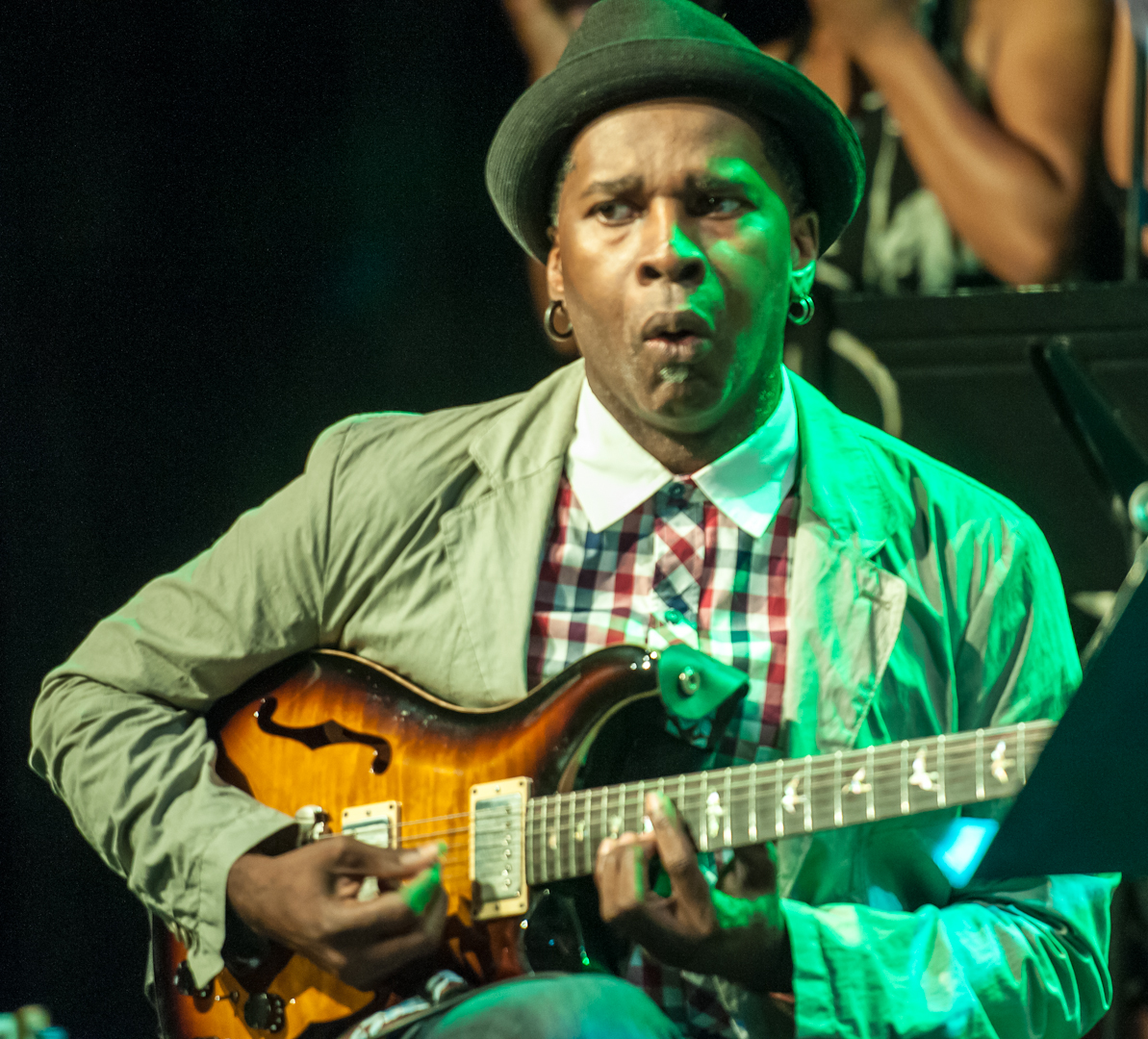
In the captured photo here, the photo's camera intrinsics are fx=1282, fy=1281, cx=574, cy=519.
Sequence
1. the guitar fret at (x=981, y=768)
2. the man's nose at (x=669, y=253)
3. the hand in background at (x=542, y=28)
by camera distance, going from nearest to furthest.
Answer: the guitar fret at (x=981, y=768) < the man's nose at (x=669, y=253) < the hand in background at (x=542, y=28)

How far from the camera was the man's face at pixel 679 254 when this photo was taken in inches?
69.4

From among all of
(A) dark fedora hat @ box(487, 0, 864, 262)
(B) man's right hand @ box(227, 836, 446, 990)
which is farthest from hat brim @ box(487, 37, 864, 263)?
(B) man's right hand @ box(227, 836, 446, 990)

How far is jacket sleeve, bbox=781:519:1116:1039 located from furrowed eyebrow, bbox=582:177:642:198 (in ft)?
2.24

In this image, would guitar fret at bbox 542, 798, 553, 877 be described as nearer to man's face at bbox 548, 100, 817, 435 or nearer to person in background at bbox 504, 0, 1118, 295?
man's face at bbox 548, 100, 817, 435

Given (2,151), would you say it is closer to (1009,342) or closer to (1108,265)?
(1009,342)

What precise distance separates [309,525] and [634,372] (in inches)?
21.9

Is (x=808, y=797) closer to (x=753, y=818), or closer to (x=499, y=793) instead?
(x=753, y=818)

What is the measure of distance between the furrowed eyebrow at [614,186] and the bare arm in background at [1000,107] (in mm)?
582

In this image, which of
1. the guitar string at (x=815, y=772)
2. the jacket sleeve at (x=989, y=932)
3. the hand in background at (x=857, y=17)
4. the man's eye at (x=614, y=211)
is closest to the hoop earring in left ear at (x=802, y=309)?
the man's eye at (x=614, y=211)

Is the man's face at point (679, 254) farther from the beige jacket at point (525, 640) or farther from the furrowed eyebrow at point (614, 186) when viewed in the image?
the beige jacket at point (525, 640)

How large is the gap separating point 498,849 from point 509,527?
0.48 meters

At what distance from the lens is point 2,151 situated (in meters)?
2.35

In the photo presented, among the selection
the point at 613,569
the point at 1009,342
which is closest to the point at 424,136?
the point at 613,569

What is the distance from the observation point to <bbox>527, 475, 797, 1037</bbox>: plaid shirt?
177cm
